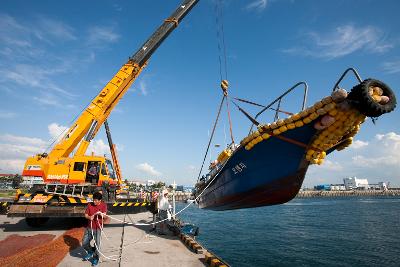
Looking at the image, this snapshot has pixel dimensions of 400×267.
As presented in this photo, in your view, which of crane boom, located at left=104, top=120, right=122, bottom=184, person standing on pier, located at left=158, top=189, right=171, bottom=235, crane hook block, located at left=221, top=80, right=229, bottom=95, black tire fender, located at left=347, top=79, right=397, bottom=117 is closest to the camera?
black tire fender, located at left=347, top=79, right=397, bottom=117

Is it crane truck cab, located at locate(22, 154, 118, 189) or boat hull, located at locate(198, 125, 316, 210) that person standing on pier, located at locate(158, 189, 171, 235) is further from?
crane truck cab, located at locate(22, 154, 118, 189)

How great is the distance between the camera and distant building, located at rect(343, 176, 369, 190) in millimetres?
155250

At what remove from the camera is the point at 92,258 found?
6.61 m

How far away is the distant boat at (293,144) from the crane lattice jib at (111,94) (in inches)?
280

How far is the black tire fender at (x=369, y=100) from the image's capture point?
20.8 ft

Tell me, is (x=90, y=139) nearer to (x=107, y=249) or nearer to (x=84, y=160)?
(x=84, y=160)

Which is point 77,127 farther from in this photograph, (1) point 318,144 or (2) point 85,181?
(1) point 318,144

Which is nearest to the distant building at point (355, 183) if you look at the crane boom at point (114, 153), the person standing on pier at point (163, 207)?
the crane boom at point (114, 153)

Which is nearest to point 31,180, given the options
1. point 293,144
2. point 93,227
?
point 93,227

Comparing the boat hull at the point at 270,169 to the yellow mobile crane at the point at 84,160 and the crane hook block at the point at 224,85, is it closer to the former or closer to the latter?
the crane hook block at the point at 224,85

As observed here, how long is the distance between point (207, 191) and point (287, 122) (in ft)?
26.5

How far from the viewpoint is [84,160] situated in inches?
494

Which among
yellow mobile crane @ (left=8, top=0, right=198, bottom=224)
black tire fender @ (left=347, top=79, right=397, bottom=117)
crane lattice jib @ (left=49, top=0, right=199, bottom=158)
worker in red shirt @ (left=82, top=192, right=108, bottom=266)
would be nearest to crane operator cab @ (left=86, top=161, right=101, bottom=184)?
yellow mobile crane @ (left=8, top=0, right=198, bottom=224)

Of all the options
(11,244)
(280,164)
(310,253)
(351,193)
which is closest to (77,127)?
(11,244)
